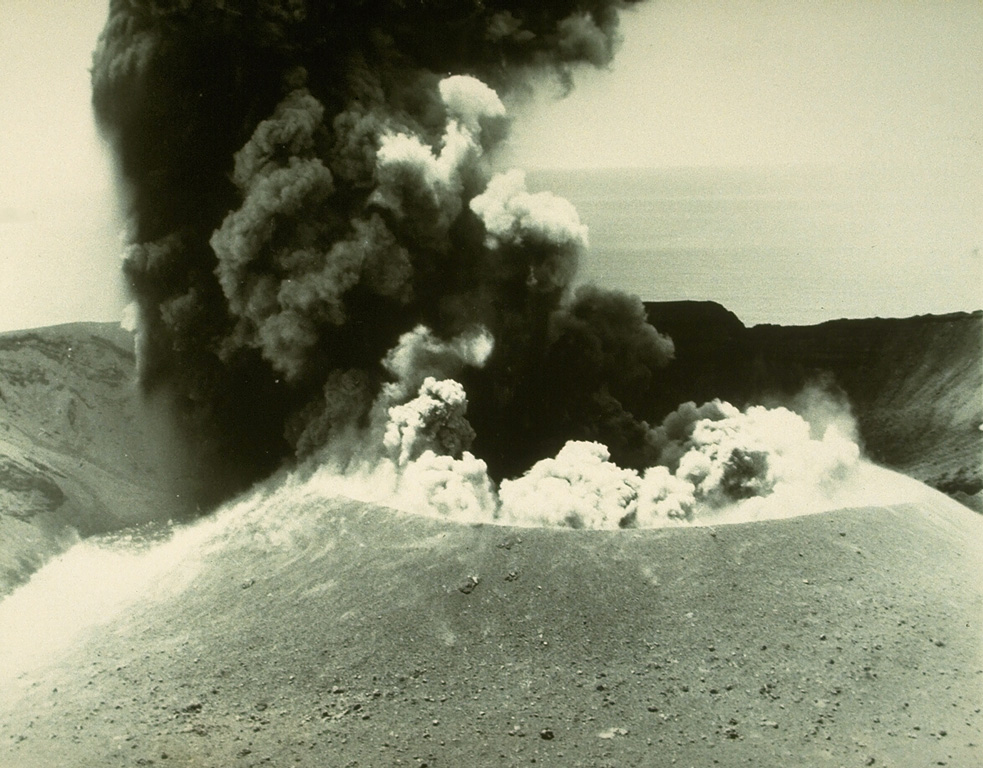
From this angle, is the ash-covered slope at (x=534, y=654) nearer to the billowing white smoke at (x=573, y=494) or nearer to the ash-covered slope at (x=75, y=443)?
the billowing white smoke at (x=573, y=494)

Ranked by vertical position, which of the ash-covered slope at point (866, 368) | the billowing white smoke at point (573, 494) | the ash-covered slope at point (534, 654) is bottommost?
the ash-covered slope at point (534, 654)

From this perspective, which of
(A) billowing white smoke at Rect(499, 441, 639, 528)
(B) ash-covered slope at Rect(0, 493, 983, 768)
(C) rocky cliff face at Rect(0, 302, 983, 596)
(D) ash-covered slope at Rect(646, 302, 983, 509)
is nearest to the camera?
(B) ash-covered slope at Rect(0, 493, 983, 768)

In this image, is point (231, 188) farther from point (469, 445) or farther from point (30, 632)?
point (30, 632)

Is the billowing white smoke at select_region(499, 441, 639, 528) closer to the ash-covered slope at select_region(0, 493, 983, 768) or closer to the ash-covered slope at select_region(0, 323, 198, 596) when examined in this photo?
the ash-covered slope at select_region(0, 493, 983, 768)

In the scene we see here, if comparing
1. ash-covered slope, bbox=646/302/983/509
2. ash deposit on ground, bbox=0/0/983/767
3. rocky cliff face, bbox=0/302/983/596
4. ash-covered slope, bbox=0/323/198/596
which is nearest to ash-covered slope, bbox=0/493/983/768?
ash deposit on ground, bbox=0/0/983/767

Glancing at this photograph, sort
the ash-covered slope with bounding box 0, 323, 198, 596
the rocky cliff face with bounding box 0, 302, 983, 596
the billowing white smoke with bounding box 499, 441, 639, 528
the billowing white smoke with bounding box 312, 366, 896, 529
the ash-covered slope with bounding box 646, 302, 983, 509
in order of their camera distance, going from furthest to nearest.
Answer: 1. the ash-covered slope with bounding box 646, 302, 983, 509
2. the rocky cliff face with bounding box 0, 302, 983, 596
3. the ash-covered slope with bounding box 0, 323, 198, 596
4. the billowing white smoke with bounding box 312, 366, 896, 529
5. the billowing white smoke with bounding box 499, 441, 639, 528

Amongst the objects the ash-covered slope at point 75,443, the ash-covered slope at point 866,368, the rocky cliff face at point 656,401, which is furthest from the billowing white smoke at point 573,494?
the ash-covered slope at point 75,443
